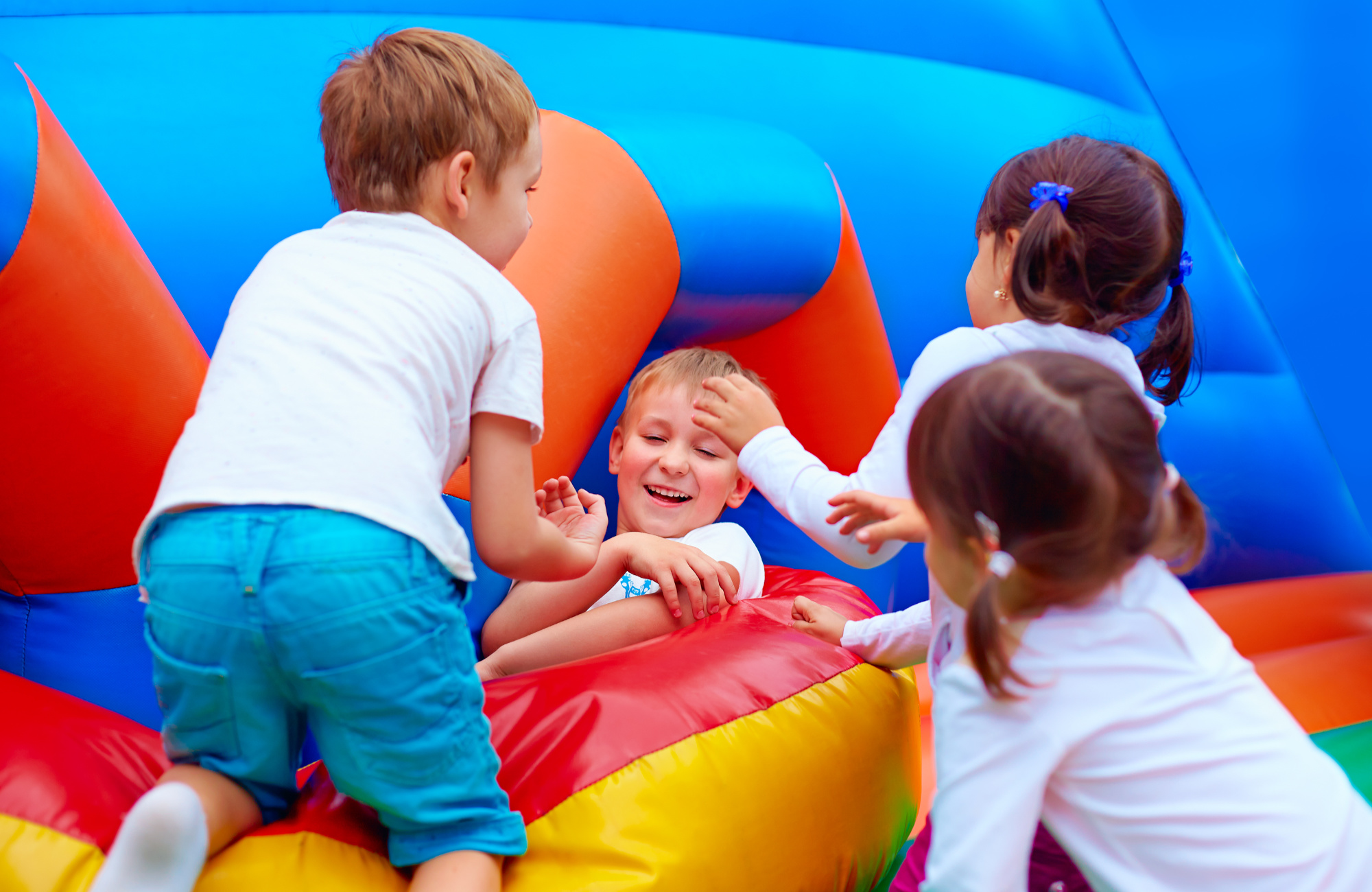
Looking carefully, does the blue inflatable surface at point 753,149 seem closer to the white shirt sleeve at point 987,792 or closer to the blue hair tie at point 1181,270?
the blue hair tie at point 1181,270

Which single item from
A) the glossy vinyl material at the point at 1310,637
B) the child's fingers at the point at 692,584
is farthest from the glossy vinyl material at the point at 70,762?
the glossy vinyl material at the point at 1310,637

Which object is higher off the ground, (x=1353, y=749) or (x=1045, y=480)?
(x=1045, y=480)

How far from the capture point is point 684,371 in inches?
60.2

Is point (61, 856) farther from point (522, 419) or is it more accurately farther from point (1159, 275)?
point (1159, 275)

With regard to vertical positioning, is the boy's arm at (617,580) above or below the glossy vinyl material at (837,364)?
below

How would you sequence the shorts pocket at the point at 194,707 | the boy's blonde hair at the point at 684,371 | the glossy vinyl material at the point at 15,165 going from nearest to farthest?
the shorts pocket at the point at 194,707 < the glossy vinyl material at the point at 15,165 < the boy's blonde hair at the point at 684,371

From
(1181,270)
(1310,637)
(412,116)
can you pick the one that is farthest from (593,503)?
(1310,637)

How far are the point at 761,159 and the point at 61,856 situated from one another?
1.15 m

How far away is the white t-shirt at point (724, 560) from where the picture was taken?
1430mm

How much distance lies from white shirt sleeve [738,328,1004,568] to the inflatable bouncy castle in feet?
0.48

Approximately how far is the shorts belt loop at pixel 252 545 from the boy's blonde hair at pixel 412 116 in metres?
0.32

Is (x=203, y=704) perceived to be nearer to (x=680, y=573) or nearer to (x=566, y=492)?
(x=566, y=492)

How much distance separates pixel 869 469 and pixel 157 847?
2.32 ft

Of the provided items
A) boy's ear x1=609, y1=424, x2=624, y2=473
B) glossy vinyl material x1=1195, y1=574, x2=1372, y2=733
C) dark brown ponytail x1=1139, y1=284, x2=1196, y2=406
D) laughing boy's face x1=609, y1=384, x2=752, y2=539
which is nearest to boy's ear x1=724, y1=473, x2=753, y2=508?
laughing boy's face x1=609, y1=384, x2=752, y2=539
